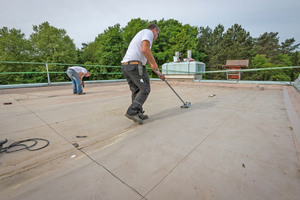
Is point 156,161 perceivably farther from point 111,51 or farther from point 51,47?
point 51,47

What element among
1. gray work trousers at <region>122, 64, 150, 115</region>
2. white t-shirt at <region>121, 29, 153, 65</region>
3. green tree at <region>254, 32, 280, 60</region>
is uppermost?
green tree at <region>254, 32, 280, 60</region>

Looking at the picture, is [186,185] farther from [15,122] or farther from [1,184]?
[15,122]

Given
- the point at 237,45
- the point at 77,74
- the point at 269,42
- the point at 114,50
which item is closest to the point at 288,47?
the point at 269,42

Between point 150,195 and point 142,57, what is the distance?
2.03m

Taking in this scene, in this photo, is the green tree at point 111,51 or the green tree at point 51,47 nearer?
the green tree at point 51,47

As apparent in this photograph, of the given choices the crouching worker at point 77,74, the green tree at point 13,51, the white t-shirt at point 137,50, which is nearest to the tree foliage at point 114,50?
the green tree at point 13,51

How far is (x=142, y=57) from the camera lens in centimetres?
244

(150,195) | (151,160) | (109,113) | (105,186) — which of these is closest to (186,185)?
(150,195)

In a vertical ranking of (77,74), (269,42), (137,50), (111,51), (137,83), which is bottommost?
(137,83)

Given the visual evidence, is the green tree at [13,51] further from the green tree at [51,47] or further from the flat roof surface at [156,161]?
the flat roof surface at [156,161]

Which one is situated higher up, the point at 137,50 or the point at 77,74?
the point at 137,50

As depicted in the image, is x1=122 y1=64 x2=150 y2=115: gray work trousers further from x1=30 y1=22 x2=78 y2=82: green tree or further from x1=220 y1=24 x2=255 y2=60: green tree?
x1=220 y1=24 x2=255 y2=60: green tree

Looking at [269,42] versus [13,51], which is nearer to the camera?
[13,51]

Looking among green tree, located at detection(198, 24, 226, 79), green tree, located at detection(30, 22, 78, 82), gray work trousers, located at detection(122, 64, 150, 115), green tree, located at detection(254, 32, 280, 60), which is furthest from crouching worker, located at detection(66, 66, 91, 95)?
green tree, located at detection(254, 32, 280, 60)
